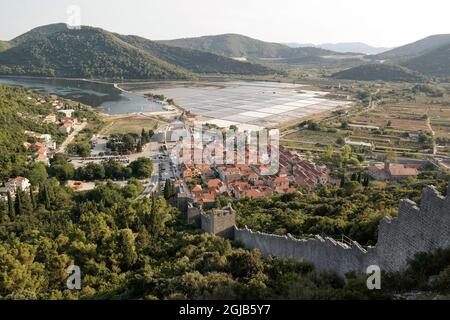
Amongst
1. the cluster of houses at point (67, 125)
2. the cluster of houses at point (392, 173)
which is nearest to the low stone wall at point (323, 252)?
the cluster of houses at point (392, 173)

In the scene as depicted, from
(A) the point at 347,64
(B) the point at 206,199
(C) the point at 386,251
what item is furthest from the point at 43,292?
(A) the point at 347,64

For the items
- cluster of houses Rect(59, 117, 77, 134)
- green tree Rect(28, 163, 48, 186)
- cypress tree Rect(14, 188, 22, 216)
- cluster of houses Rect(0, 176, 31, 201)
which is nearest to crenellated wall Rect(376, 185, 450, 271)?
cypress tree Rect(14, 188, 22, 216)

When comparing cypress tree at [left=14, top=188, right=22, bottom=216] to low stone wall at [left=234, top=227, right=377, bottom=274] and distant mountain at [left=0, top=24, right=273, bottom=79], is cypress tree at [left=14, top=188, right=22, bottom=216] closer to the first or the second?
low stone wall at [left=234, top=227, right=377, bottom=274]

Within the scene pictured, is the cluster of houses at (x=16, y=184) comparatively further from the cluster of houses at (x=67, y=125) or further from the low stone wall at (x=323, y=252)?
the low stone wall at (x=323, y=252)

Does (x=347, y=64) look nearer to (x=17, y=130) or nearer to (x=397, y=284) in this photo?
(x=17, y=130)

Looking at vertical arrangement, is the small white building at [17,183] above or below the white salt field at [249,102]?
below

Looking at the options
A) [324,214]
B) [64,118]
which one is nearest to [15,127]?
[64,118]
